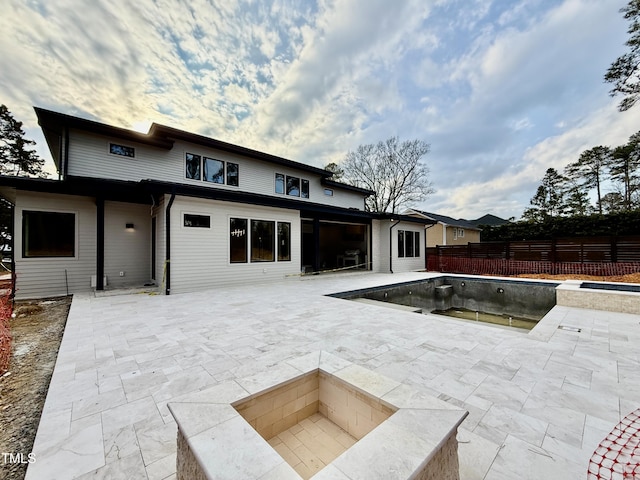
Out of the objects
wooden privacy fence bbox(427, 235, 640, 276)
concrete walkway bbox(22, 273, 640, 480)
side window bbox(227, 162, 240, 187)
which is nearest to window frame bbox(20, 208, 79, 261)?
concrete walkway bbox(22, 273, 640, 480)

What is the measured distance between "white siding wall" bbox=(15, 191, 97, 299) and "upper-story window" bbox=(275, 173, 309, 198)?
21.5 ft

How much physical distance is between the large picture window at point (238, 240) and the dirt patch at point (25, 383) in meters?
3.98

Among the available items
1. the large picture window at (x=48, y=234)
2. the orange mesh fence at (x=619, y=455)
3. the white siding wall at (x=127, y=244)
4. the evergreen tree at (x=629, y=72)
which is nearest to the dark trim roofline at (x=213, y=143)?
the white siding wall at (x=127, y=244)

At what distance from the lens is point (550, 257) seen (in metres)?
10.9

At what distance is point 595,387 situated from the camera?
7.73ft

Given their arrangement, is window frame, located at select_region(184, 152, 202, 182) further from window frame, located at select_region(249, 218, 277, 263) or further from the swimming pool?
the swimming pool

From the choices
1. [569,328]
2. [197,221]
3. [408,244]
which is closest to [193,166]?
[197,221]

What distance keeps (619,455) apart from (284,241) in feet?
28.2

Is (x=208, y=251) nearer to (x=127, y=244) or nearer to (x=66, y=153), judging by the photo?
(x=127, y=244)

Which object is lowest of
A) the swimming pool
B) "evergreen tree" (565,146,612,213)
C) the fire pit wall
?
the swimming pool

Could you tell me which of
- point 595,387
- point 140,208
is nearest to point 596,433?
point 595,387

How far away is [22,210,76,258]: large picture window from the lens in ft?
→ 22.1

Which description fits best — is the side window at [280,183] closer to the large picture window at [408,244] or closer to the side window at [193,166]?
the side window at [193,166]

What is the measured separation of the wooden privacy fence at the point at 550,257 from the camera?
31.2ft
